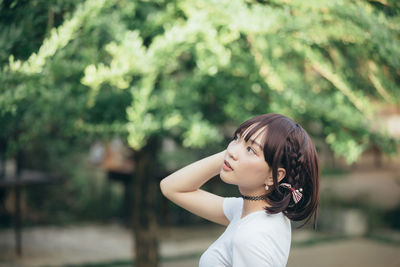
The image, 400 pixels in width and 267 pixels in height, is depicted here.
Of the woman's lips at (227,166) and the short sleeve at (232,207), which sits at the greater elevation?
the woman's lips at (227,166)

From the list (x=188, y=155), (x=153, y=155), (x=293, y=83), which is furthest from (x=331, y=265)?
(x=293, y=83)

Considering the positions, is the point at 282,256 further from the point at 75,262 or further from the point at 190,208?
the point at 75,262

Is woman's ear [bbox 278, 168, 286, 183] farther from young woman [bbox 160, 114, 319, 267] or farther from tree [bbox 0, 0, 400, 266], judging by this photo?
tree [bbox 0, 0, 400, 266]

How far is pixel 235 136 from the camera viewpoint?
6.10 feet

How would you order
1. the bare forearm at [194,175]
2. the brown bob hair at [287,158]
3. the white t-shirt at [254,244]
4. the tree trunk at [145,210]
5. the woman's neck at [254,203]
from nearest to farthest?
the white t-shirt at [254,244] < the brown bob hair at [287,158] < the woman's neck at [254,203] < the bare forearm at [194,175] < the tree trunk at [145,210]

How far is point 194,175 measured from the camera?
78.9 inches

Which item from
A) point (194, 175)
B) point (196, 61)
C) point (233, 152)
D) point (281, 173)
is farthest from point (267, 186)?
point (196, 61)

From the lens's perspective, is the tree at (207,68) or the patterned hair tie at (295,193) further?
the tree at (207,68)

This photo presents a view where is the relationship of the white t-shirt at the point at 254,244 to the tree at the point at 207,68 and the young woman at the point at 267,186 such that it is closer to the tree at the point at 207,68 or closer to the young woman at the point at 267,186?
the young woman at the point at 267,186

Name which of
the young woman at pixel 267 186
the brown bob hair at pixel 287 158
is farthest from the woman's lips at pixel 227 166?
the brown bob hair at pixel 287 158

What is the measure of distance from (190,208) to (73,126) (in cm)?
189

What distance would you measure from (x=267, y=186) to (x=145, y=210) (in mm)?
3814

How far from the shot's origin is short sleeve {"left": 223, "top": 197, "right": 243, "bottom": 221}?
78.7 inches

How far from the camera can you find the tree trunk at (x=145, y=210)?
5.33 metres
